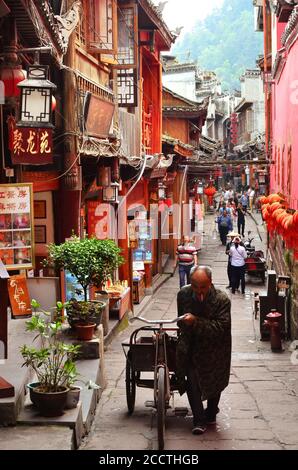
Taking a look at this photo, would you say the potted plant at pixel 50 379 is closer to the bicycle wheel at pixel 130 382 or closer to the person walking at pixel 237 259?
the bicycle wheel at pixel 130 382

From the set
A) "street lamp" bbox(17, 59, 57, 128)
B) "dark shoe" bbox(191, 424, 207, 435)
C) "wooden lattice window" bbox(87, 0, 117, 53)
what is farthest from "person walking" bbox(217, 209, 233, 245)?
"dark shoe" bbox(191, 424, 207, 435)

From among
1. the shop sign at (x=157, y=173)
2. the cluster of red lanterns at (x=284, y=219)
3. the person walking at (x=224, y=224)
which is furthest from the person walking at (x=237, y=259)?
the person walking at (x=224, y=224)

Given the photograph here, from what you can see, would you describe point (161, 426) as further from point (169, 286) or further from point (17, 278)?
point (169, 286)

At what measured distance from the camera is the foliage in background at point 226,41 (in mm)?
145250

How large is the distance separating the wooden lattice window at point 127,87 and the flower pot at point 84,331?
11138 millimetres

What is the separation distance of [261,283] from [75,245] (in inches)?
623

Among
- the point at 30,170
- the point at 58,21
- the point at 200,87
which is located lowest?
the point at 30,170

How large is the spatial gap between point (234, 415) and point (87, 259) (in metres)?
3.17

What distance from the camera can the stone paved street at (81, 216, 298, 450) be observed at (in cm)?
756
